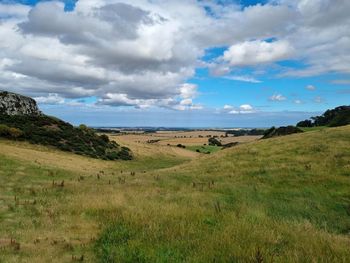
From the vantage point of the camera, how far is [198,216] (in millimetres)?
11766

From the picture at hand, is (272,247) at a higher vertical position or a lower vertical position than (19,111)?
lower

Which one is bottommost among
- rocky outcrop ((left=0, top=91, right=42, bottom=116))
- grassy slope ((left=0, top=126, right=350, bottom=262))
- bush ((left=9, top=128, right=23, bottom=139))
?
grassy slope ((left=0, top=126, right=350, bottom=262))

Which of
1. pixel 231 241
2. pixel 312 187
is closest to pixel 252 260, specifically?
pixel 231 241

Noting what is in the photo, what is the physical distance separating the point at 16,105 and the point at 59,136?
53.0 ft

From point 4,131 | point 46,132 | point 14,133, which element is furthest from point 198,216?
point 46,132

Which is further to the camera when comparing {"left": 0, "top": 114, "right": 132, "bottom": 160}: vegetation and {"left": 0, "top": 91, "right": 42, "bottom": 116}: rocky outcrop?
{"left": 0, "top": 91, "right": 42, "bottom": 116}: rocky outcrop

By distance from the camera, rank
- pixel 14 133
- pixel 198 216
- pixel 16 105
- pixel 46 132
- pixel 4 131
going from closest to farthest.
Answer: pixel 198 216, pixel 4 131, pixel 14 133, pixel 46 132, pixel 16 105

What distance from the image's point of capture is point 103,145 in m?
67.4

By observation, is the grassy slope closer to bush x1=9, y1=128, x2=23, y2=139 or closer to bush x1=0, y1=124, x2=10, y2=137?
bush x1=0, y1=124, x2=10, y2=137

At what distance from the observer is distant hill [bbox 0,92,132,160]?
2124 inches

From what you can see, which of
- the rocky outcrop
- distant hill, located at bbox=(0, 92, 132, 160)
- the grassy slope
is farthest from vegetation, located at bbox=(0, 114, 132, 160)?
the grassy slope

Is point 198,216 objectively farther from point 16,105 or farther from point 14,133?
point 16,105

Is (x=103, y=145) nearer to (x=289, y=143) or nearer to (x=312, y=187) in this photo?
(x=289, y=143)

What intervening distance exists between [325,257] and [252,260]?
5.18ft
